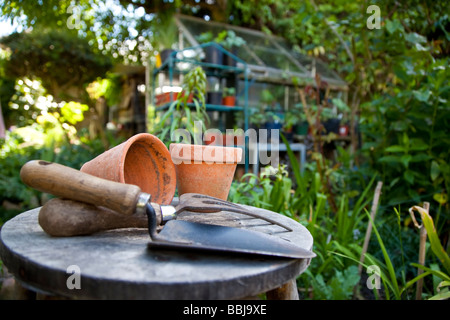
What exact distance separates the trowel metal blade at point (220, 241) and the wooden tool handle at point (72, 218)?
0.17 m

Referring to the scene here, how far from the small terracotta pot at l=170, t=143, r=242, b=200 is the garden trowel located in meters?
0.35

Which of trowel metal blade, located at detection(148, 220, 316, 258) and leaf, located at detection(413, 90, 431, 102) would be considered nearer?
trowel metal blade, located at detection(148, 220, 316, 258)

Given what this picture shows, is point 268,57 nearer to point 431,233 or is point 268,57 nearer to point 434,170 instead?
point 434,170

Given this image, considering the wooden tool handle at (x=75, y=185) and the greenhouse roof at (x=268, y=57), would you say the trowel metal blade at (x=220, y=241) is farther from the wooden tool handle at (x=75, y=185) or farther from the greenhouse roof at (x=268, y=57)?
the greenhouse roof at (x=268, y=57)

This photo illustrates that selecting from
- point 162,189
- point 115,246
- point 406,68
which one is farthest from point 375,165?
point 115,246

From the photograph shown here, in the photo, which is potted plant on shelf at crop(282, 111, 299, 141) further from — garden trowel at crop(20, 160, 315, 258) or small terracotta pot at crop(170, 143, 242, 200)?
garden trowel at crop(20, 160, 315, 258)

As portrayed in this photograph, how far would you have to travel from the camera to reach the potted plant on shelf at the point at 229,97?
424 centimetres

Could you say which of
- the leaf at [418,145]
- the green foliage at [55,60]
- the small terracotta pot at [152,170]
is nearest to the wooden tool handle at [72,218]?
the small terracotta pot at [152,170]

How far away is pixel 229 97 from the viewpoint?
4.24 m

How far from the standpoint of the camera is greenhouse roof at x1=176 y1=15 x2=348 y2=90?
15.9ft

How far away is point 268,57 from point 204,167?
14.8 feet

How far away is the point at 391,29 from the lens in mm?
2049

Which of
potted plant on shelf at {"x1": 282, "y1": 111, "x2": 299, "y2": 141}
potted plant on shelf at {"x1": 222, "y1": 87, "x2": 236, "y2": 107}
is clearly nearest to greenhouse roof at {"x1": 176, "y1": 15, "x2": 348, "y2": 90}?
potted plant on shelf at {"x1": 222, "y1": 87, "x2": 236, "y2": 107}
